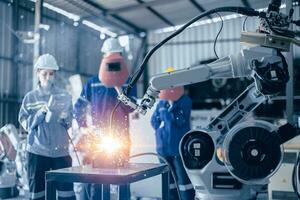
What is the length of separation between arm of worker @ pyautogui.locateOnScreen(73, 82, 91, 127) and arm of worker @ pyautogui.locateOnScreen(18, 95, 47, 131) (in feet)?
0.95

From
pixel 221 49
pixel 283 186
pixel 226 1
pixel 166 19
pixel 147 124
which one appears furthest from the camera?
pixel 221 49

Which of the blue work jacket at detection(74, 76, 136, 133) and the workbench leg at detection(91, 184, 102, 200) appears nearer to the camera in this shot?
the workbench leg at detection(91, 184, 102, 200)

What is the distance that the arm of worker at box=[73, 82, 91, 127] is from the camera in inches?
131

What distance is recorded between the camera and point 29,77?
6.97m

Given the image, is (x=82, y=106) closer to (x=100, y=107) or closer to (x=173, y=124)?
(x=100, y=107)

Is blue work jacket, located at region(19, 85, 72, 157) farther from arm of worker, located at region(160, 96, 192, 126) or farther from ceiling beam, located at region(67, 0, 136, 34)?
ceiling beam, located at region(67, 0, 136, 34)

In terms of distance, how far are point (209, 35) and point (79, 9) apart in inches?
151

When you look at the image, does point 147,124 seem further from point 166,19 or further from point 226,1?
point 166,19

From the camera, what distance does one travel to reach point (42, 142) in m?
3.21

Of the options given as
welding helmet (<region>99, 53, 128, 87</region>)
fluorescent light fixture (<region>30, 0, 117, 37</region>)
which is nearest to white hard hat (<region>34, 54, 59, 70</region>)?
welding helmet (<region>99, 53, 128, 87</region>)

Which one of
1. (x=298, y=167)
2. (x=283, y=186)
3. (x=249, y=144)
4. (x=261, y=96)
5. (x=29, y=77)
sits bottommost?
(x=283, y=186)

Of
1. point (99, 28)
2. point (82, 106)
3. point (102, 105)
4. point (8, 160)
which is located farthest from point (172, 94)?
point (99, 28)

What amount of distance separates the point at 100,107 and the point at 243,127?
60.6 inches

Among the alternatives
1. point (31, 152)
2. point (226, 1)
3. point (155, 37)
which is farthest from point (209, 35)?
point (31, 152)
